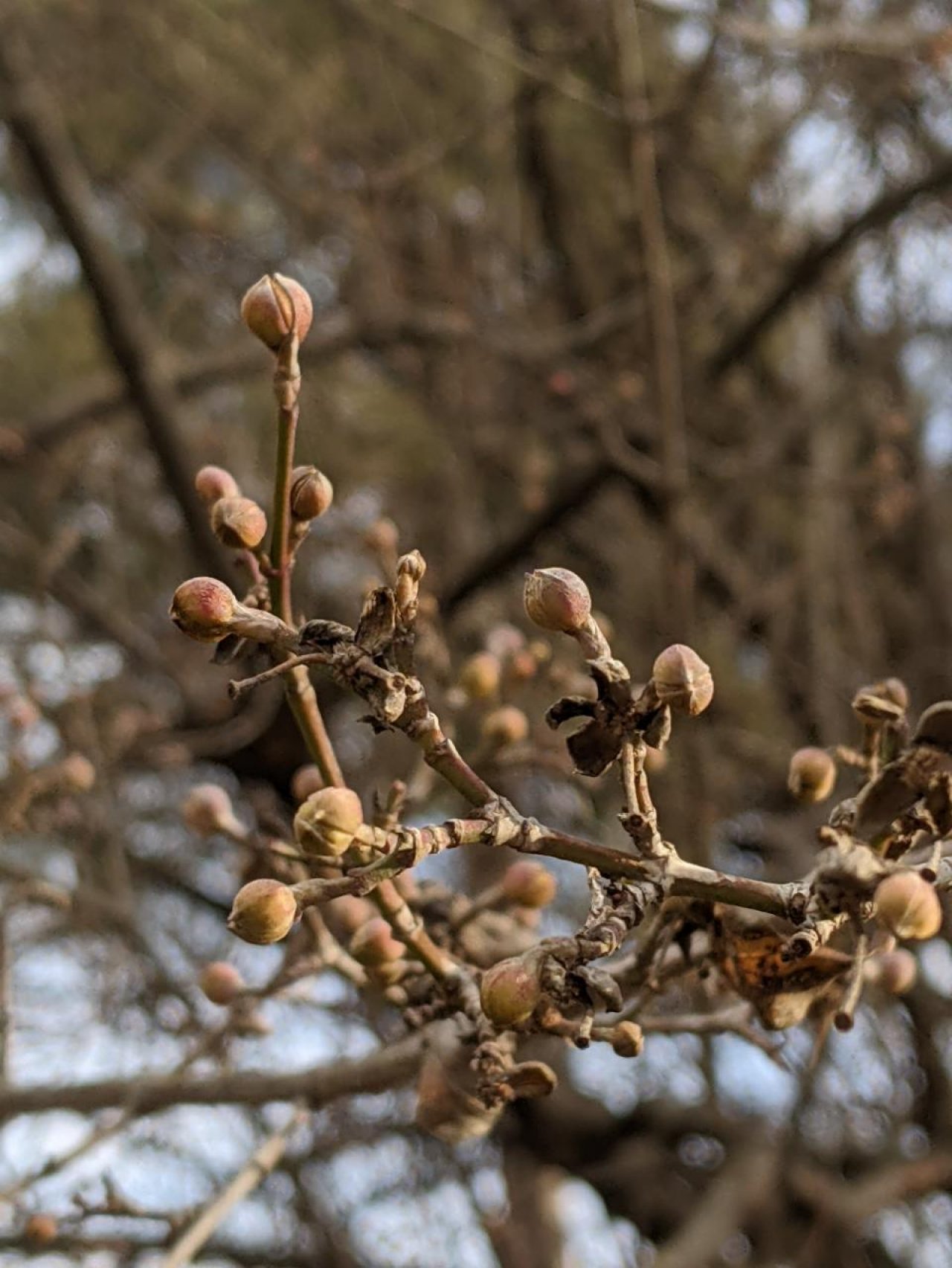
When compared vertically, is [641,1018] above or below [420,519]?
below

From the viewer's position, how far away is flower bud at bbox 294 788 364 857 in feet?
2.51

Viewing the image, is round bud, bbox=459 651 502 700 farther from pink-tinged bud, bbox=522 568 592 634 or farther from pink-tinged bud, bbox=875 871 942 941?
pink-tinged bud, bbox=875 871 942 941

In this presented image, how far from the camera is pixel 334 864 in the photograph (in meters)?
0.82

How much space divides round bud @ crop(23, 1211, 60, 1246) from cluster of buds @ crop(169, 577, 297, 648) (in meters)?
1.16

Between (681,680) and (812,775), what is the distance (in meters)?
0.27

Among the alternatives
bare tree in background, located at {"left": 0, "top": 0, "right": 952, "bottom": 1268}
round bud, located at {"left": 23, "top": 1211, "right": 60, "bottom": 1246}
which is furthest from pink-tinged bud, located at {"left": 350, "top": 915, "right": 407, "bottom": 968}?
round bud, located at {"left": 23, "top": 1211, "right": 60, "bottom": 1246}

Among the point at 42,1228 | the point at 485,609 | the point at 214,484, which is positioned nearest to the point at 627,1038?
the point at 214,484

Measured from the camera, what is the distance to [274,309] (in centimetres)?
88

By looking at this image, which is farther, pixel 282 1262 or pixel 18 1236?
pixel 282 1262

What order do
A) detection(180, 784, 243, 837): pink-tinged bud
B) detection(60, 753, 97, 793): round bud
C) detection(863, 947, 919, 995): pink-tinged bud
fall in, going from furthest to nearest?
detection(60, 753, 97, 793): round bud, detection(180, 784, 243, 837): pink-tinged bud, detection(863, 947, 919, 995): pink-tinged bud

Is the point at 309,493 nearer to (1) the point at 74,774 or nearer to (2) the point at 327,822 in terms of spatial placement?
(2) the point at 327,822

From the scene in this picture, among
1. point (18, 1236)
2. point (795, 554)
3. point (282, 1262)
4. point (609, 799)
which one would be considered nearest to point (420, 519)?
point (795, 554)

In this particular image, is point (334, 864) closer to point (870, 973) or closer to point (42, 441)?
point (870, 973)

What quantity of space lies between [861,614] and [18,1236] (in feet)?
9.00
